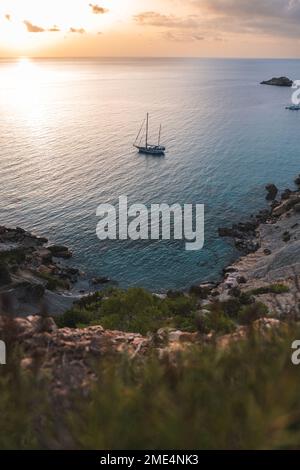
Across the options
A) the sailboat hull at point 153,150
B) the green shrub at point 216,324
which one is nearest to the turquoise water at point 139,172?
the sailboat hull at point 153,150

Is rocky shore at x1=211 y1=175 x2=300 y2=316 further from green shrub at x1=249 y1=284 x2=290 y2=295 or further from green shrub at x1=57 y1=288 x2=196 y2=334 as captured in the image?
green shrub at x1=57 y1=288 x2=196 y2=334

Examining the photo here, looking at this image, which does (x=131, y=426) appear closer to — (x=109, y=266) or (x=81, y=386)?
(x=81, y=386)

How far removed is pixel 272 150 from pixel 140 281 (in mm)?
59524

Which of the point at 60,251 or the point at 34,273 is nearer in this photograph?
the point at 34,273

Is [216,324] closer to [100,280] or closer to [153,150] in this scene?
[100,280]

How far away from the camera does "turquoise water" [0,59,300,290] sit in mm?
49156

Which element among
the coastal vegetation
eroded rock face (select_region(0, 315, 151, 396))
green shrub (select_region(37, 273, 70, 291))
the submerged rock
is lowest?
the coastal vegetation

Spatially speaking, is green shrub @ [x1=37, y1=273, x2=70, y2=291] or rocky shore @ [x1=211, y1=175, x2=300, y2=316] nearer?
rocky shore @ [x1=211, y1=175, x2=300, y2=316]

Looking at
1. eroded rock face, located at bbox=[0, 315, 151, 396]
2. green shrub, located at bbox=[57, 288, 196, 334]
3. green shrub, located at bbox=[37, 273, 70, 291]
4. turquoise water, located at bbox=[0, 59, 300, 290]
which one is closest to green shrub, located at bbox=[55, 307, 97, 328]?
green shrub, located at bbox=[57, 288, 196, 334]

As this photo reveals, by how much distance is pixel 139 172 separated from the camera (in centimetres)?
7631

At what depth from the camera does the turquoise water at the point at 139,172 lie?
1935 inches

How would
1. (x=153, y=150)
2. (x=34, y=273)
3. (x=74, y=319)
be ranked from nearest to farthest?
(x=74, y=319) < (x=34, y=273) < (x=153, y=150)

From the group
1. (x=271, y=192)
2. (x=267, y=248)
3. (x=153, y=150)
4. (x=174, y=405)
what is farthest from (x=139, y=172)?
(x=174, y=405)
